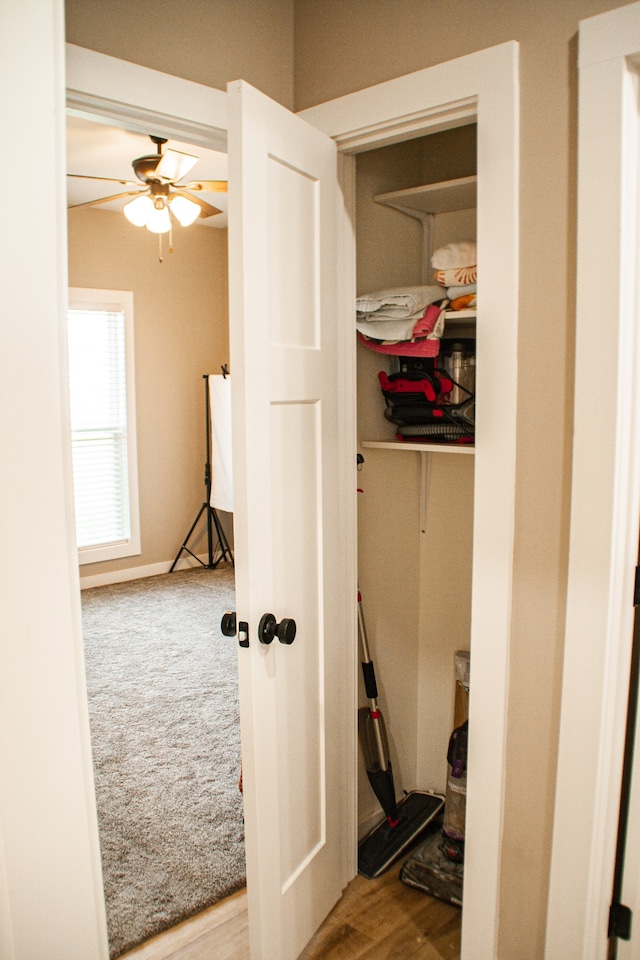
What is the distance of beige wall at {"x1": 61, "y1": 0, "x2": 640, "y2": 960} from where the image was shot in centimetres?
146

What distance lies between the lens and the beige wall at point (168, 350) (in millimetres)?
5078

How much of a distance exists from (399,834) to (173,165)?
2836 millimetres

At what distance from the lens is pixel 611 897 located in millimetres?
1614

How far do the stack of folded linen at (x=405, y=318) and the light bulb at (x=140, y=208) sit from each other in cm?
179

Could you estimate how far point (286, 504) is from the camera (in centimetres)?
169

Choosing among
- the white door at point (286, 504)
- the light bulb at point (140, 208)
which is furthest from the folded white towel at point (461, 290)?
the light bulb at point (140, 208)

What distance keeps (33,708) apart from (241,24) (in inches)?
64.5

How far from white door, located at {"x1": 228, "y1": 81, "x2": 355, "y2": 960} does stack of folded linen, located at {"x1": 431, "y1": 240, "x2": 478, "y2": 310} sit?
328 mm

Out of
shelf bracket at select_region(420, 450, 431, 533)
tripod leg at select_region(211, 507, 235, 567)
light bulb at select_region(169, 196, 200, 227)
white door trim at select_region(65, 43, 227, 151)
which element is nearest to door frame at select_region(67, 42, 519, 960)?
white door trim at select_region(65, 43, 227, 151)

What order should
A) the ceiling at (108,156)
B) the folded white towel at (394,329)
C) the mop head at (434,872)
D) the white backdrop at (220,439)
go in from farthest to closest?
1. the white backdrop at (220,439)
2. the ceiling at (108,156)
3. the mop head at (434,872)
4. the folded white towel at (394,329)

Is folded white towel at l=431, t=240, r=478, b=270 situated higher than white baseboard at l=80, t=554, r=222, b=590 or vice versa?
folded white towel at l=431, t=240, r=478, b=270

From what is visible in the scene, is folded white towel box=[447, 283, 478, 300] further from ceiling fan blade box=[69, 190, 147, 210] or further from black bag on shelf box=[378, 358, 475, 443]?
ceiling fan blade box=[69, 190, 147, 210]

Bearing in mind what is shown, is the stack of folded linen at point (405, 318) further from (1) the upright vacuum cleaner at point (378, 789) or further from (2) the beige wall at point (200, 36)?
(1) the upright vacuum cleaner at point (378, 789)

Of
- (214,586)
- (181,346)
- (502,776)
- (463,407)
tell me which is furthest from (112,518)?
(502,776)
